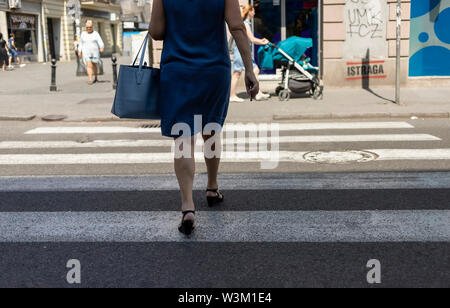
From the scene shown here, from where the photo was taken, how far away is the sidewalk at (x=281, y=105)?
10.4 metres

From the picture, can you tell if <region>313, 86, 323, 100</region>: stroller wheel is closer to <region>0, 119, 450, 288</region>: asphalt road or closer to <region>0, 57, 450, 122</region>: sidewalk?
<region>0, 57, 450, 122</region>: sidewalk

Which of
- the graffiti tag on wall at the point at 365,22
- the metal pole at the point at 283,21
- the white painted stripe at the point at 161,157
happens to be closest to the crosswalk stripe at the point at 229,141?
the white painted stripe at the point at 161,157

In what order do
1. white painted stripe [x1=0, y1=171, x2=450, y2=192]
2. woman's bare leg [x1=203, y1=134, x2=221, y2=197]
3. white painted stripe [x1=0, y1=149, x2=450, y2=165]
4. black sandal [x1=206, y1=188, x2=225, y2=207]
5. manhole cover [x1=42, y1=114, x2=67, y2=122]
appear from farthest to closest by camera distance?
manhole cover [x1=42, y1=114, x2=67, y2=122] → white painted stripe [x1=0, y1=149, x2=450, y2=165] → white painted stripe [x1=0, y1=171, x2=450, y2=192] → black sandal [x1=206, y1=188, x2=225, y2=207] → woman's bare leg [x1=203, y1=134, x2=221, y2=197]

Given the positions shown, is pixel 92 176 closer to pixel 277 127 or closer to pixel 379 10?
pixel 277 127

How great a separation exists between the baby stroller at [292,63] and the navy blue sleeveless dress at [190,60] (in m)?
8.44

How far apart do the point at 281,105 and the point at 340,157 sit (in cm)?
524

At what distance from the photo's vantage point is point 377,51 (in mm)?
14656

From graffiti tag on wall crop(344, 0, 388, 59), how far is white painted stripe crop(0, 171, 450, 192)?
955cm

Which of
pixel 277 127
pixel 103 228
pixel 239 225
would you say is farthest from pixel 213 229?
pixel 277 127

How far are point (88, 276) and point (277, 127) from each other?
259 inches

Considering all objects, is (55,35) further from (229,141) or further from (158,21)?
(158,21)

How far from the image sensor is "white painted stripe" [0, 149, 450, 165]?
21.9ft

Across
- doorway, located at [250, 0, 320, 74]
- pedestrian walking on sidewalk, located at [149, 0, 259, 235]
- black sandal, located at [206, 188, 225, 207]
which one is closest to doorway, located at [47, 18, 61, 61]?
doorway, located at [250, 0, 320, 74]

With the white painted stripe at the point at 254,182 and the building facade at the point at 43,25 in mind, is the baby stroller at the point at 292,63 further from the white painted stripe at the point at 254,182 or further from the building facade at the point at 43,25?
the building facade at the point at 43,25
